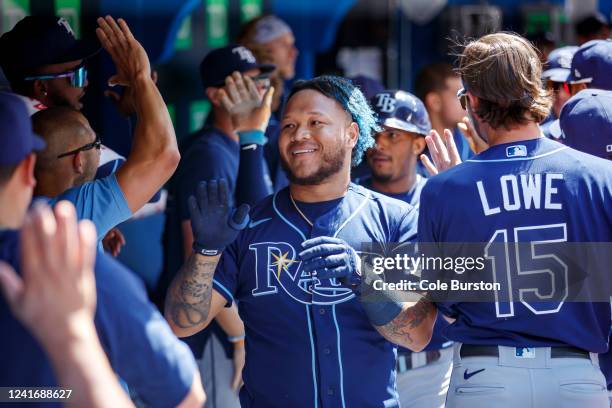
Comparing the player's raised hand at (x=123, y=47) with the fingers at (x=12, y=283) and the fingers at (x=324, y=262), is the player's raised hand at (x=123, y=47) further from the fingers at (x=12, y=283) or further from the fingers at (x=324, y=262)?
the fingers at (x=12, y=283)

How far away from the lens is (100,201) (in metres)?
2.65

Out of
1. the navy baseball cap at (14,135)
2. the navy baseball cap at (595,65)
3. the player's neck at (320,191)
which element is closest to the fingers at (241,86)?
the player's neck at (320,191)

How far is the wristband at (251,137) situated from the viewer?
3.79m

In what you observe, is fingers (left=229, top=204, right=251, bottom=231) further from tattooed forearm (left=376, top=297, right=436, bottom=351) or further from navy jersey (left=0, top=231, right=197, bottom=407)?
navy jersey (left=0, top=231, right=197, bottom=407)

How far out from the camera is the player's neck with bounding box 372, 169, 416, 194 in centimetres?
399

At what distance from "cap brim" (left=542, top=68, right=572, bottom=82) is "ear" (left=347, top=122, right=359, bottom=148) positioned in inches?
56.7

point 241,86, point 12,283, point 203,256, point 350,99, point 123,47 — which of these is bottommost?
point 203,256

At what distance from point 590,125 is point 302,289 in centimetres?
117

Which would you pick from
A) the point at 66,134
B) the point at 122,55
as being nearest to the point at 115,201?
the point at 66,134

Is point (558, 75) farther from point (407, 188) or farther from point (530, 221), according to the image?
point (530, 221)

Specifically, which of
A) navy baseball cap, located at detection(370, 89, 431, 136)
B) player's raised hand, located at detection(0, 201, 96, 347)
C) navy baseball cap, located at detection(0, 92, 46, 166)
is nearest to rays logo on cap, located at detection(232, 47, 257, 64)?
navy baseball cap, located at detection(370, 89, 431, 136)

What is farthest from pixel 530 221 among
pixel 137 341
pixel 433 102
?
pixel 433 102

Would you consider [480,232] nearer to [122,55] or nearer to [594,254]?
[594,254]

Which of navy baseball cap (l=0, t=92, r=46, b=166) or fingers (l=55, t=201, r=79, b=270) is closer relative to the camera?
fingers (l=55, t=201, r=79, b=270)
